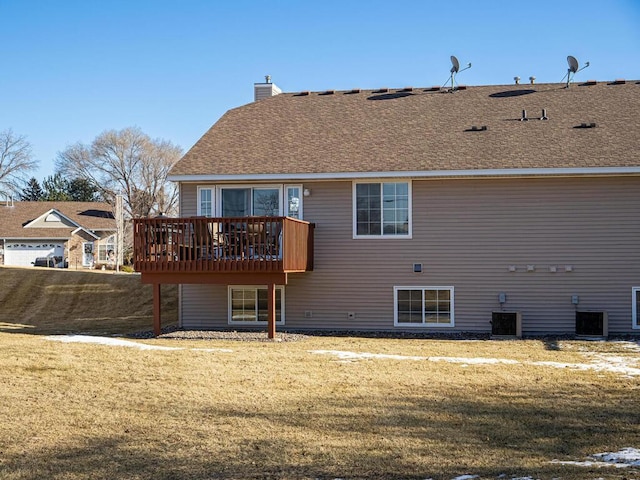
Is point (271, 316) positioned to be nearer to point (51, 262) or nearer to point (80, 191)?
point (51, 262)

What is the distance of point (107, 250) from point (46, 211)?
14.8ft

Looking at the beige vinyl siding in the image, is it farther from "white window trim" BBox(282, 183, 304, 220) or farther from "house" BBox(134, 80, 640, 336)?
"white window trim" BBox(282, 183, 304, 220)

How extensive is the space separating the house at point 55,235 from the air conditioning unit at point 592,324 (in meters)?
32.8

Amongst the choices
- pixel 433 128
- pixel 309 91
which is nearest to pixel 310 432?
pixel 433 128

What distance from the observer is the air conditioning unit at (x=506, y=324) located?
1562 centimetres

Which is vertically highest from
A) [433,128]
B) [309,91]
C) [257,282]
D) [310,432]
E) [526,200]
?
[309,91]

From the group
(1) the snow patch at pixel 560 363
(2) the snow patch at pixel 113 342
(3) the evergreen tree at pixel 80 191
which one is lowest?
(1) the snow patch at pixel 560 363

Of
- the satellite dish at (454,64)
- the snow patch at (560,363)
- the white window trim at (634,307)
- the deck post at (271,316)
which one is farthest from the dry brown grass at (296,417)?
the satellite dish at (454,64)

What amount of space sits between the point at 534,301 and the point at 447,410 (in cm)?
847

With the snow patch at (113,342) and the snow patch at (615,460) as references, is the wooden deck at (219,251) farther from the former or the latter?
the snow patch at (615,460)

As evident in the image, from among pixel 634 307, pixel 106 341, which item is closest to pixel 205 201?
pixel 106 341

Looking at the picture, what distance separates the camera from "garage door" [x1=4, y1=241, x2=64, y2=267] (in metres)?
43.7

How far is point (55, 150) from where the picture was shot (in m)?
58.0

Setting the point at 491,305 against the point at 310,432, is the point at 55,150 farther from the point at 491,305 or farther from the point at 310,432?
the point at 310,432
